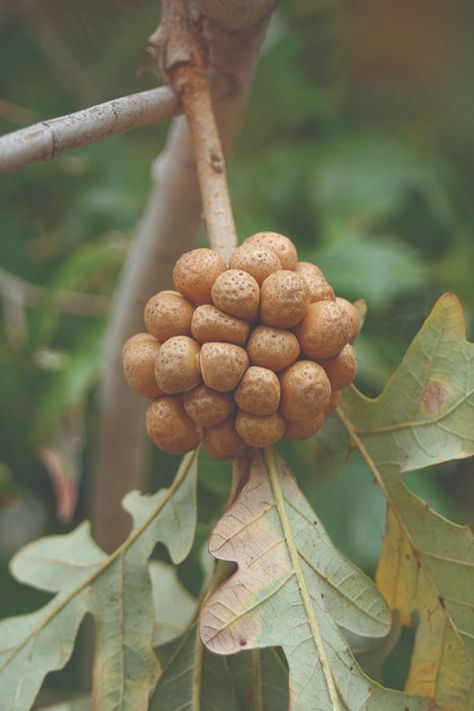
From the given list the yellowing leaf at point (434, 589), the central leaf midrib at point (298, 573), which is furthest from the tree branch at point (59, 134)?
the yellowing leaf at point (434, 589)

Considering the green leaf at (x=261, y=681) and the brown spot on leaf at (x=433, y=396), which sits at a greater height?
the brown spot on leaf at (x=433, y=396)

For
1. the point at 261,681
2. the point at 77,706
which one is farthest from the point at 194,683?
the point at 77,706

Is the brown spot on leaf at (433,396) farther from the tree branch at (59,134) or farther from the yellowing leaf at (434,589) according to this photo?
the tree branch at (59,134)

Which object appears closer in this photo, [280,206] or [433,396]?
[433,396]

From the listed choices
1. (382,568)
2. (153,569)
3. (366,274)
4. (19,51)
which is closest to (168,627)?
(153,569)

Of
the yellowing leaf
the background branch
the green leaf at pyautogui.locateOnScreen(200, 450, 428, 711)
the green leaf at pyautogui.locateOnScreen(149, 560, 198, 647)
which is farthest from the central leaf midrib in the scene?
the background branch

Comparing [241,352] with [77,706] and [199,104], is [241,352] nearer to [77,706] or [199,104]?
[199,104]

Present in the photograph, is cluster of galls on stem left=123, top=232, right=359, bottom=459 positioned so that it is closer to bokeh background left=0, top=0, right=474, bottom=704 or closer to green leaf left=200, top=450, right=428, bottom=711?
green leaf left=200, top=450, right=428, bottom=711
